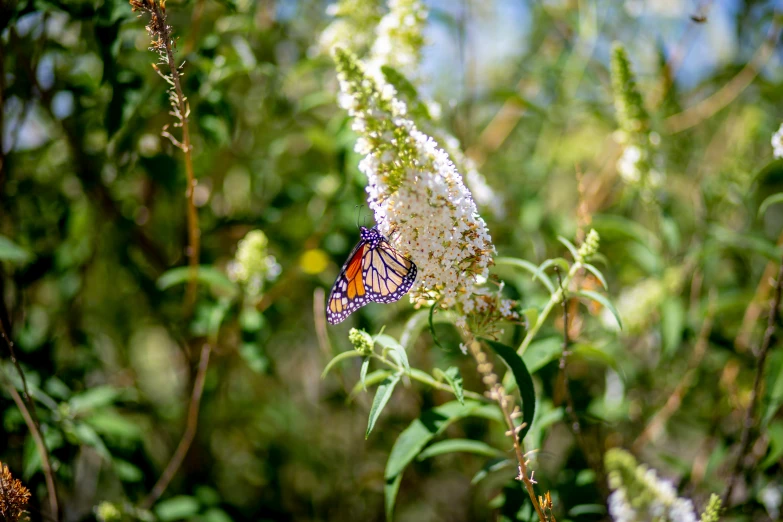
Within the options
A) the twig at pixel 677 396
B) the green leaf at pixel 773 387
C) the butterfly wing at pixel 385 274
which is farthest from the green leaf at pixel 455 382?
the twig at pixel 677 396

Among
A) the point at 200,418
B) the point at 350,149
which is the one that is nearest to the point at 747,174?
the point at 350,149

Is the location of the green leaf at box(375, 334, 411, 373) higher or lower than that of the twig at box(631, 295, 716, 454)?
lower

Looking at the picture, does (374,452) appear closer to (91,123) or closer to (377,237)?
(377,237)

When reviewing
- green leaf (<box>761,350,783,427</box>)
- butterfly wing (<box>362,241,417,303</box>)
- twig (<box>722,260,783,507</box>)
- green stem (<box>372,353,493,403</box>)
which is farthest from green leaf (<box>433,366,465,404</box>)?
green leaf (<box>761,350,783,427</box>)

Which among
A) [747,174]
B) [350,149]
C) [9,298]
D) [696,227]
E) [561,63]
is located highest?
[561,63]

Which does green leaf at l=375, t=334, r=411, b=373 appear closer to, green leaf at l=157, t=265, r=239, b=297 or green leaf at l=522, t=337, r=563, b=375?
green leaf at l=522, t=337, r=563, b=375
